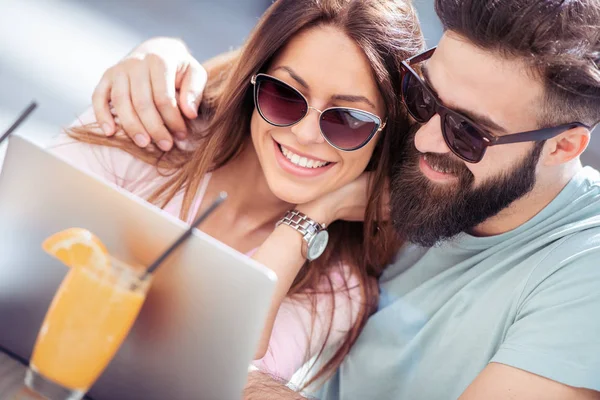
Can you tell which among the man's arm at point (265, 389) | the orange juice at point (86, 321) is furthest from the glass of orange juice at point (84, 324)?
the man's arm at point (265, 389)

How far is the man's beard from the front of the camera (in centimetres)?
143

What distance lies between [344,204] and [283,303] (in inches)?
11.2

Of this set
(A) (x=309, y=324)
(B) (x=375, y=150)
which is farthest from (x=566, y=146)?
(A) (x=309, y=324)

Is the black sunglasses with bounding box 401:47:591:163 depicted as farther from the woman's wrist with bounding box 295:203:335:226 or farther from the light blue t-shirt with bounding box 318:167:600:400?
the woman's wrist with bounding box 295:203:335:226

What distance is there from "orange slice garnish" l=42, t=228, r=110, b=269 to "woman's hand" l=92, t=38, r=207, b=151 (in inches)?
28.1

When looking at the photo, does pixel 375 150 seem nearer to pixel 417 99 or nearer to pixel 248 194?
pixel 417 99

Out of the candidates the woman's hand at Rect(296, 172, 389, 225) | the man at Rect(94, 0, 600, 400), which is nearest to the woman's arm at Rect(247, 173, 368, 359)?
the woman's hand at Rect(296, 172, 389, 225)

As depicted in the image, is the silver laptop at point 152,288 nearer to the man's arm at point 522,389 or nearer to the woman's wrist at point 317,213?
the man's arm at point 522,389

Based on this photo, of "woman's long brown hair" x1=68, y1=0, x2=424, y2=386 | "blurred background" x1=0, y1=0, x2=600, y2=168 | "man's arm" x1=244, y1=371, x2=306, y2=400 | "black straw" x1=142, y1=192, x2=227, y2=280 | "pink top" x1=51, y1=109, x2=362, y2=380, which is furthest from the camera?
"blurred background" x1=0, y1=0, x2=600, y2=168

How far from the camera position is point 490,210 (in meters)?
1.46

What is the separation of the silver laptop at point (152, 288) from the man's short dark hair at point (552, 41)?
31.4 inches

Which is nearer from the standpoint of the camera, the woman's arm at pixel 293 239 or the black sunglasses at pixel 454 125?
→ the black sunglasses at pixel 454 125

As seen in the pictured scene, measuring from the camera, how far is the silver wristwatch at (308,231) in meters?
1.49

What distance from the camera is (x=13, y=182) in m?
0.87
